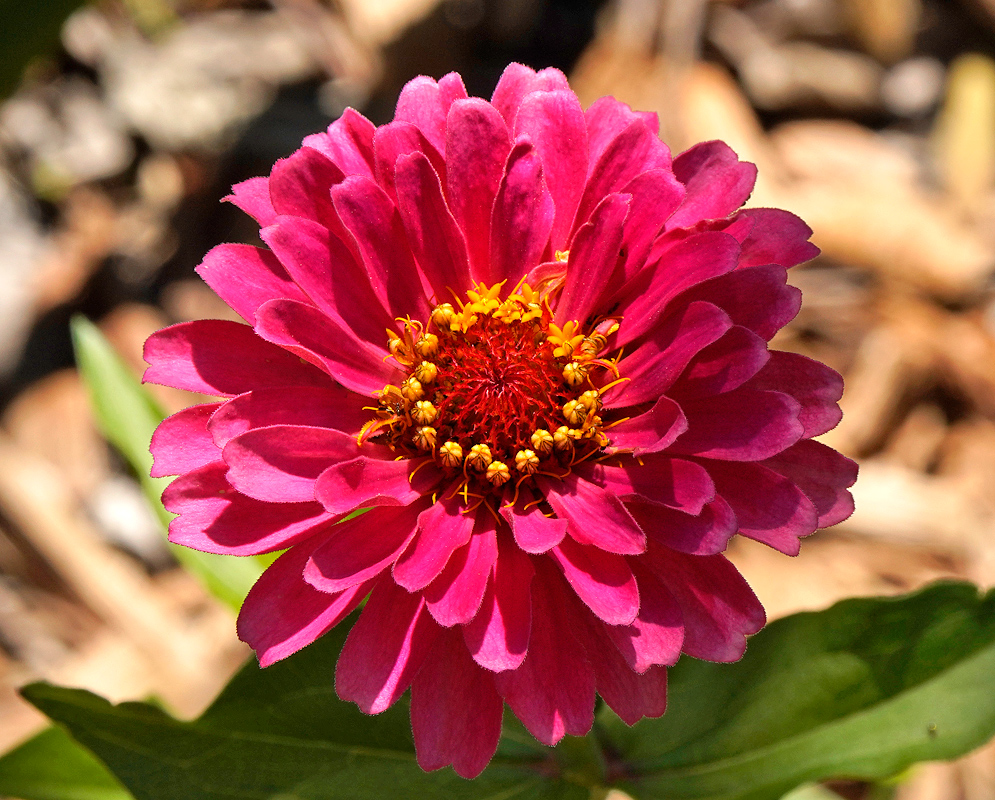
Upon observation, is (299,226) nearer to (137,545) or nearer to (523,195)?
(523,195)

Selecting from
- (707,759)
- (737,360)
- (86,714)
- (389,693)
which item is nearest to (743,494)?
(737,360)

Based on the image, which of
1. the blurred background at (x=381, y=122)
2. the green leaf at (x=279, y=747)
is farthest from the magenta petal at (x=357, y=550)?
the blurred background at (x=381, y=122)

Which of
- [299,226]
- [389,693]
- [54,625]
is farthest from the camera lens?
[54,625]

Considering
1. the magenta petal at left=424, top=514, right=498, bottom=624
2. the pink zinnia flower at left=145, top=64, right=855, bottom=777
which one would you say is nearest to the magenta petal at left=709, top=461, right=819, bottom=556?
the pink zinnia flower at left=145, top=64, right=855, bottom=777

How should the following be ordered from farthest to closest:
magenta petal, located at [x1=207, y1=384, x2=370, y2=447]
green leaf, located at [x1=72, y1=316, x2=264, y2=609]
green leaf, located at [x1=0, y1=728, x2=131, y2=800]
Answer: green leaf, located at [x1=72, y1=316, x2=264, y2=609] < green leaf, located at [x1=0, y1=728, x2=131, y2=800] < magenta petal, located at [x1=207, y1=384, x2=370, y2=447]

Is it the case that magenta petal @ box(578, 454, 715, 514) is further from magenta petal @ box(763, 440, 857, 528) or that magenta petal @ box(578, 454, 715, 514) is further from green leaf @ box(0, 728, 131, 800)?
green leaf @ box(0, 728, 131, 800)

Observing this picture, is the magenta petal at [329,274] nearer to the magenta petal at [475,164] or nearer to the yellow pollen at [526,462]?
the magenta petal at [475,164]
